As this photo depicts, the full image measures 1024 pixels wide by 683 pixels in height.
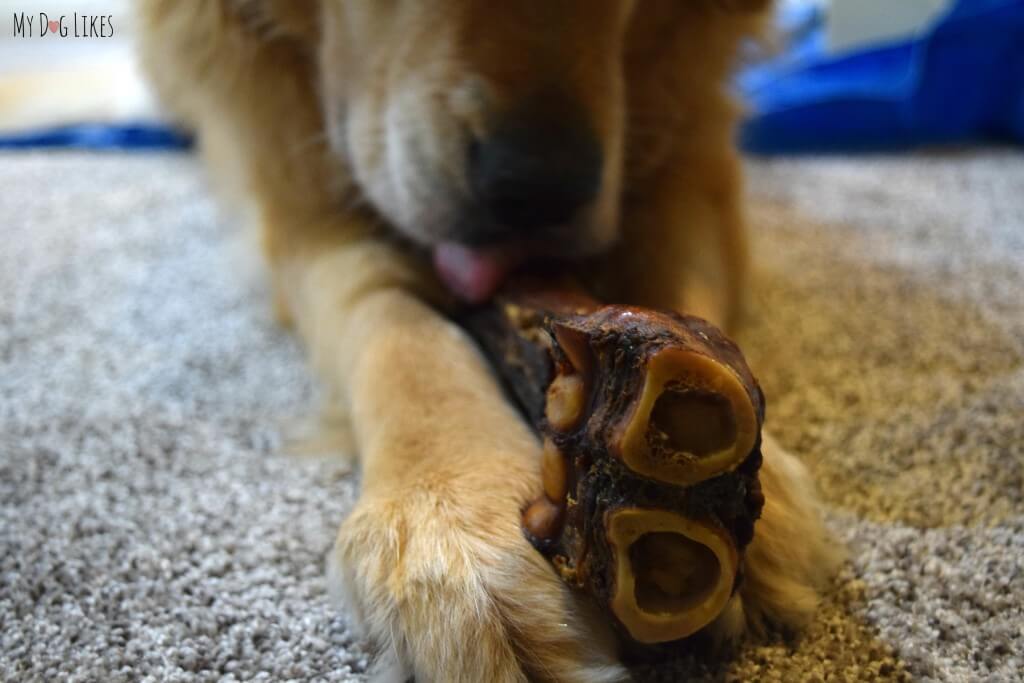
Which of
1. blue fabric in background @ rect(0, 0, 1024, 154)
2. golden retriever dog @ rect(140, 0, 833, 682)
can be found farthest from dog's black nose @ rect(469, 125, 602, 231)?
blue fabric in background @ rect(0, 0, 1024, 154)

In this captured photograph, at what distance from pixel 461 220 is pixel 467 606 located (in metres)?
0.44

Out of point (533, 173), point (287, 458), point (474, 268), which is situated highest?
point (533, 173)

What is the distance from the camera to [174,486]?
29.8 inches

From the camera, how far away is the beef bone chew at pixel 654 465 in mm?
450

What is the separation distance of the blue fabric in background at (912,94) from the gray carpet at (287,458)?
45 cm

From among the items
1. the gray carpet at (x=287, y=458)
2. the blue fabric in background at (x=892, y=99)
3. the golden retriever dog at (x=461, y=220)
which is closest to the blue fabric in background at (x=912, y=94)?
the blue fabric in background at (x=892, y=99)

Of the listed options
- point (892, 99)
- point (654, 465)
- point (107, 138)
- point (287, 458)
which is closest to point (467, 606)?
point (654, 465)

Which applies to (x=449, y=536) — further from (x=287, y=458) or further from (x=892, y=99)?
(x=892, y=99)

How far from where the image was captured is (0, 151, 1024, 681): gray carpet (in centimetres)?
56

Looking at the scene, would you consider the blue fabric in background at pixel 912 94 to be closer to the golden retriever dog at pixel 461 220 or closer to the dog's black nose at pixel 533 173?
the golden retriever dog at pixel 461 220

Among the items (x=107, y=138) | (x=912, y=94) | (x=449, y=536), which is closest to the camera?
(x=449, y=536)

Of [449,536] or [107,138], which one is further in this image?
[107,138]

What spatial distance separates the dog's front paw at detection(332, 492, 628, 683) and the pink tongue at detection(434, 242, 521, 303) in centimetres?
31

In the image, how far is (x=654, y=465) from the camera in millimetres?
454
